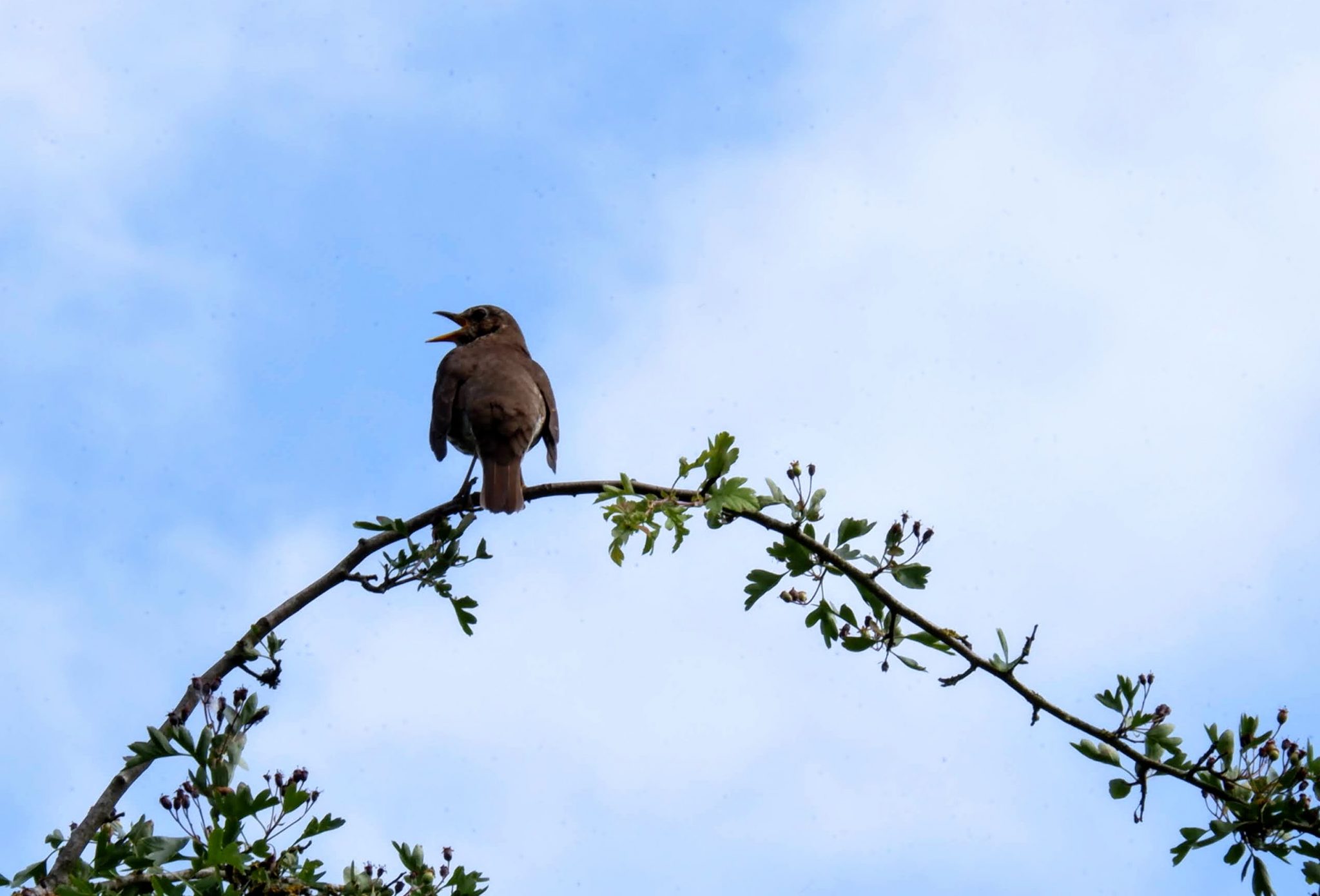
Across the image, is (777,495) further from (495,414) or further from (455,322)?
(455,322)

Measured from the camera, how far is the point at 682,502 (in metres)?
3.92

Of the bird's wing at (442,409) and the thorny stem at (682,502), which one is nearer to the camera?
the thorny stem at (682,502)

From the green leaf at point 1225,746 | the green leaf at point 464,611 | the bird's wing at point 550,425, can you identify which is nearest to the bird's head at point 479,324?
the bird's wing at point 550,425

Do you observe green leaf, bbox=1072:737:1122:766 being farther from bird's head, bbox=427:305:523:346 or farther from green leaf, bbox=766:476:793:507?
bird's head, bbox=427:305:523:346

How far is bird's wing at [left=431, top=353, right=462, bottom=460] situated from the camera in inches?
275

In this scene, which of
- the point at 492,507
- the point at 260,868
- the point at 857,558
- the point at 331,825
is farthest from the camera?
the point at 492,507

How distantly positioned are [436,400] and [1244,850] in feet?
15.3

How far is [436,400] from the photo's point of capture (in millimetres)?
7129

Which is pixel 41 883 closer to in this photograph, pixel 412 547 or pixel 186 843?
pixel 186 843

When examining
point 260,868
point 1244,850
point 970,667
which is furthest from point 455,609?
point 1244,850

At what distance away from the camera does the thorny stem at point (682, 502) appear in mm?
3877

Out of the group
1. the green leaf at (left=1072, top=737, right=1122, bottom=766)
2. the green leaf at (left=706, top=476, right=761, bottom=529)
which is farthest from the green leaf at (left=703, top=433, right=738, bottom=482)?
the green leaf at (left=1072, top=737, right=1122, bottom=766)

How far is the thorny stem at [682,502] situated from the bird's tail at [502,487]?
1.52m

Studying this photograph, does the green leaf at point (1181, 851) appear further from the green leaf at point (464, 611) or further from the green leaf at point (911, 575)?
the green leaf at point (464, 611)
